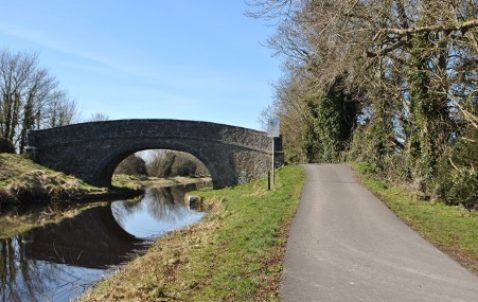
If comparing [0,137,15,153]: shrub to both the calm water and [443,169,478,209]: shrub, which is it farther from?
[443,169,478,209]: shrub

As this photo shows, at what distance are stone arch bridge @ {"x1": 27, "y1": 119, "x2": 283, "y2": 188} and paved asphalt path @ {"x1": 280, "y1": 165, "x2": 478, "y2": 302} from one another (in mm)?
17289

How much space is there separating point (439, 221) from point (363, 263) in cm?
491

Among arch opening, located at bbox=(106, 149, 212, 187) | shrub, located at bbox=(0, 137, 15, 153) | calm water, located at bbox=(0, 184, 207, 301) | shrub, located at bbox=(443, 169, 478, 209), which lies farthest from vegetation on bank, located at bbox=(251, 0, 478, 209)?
arch opening, located at bbox=(106, 149, 212, 187)

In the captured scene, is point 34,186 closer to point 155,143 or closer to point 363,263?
point 155,143

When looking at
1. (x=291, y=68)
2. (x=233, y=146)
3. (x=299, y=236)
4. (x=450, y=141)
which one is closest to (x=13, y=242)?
(x=299, y=236)

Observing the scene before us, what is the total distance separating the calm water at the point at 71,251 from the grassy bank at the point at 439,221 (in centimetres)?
653

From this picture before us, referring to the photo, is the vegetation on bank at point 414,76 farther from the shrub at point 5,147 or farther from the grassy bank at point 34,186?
the shrub at point 5,147

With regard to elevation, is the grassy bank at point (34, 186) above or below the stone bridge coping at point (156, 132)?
below

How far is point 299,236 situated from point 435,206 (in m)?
6.94

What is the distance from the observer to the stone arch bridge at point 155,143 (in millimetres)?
29484

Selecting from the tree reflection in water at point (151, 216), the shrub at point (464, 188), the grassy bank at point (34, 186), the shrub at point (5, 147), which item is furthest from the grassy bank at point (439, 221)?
the shrub at point (5, 147)

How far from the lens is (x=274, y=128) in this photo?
57.3 feet

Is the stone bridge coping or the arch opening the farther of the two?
the arch opening

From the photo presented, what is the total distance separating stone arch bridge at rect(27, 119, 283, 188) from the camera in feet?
96.7
